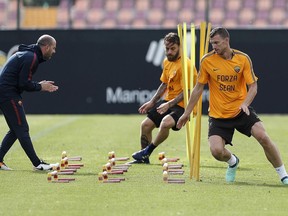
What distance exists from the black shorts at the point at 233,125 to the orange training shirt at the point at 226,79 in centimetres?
6

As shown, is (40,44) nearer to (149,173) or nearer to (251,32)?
(149,173)

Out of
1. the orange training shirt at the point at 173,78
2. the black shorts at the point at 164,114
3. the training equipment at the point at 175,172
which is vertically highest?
the orange training shirt at the point at 173,78

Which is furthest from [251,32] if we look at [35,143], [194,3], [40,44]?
[40,44]

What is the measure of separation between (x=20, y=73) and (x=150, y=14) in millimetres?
16666

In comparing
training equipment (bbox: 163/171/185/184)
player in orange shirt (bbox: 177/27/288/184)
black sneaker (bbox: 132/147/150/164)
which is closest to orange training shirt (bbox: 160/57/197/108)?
black sneaker (bbox: 132/147/150/164)

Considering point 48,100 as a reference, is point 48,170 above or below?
above

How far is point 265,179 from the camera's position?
11.0 m

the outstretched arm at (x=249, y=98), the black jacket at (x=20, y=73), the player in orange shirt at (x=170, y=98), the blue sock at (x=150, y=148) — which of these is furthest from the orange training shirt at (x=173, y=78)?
the outstretched arm at (x=249, y=98)

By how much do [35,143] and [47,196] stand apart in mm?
7275

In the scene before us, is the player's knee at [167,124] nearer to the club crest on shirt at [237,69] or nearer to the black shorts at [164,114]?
the black shorts at [164,114]

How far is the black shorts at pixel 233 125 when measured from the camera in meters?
10.5

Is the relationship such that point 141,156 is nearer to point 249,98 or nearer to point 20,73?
point 20,73

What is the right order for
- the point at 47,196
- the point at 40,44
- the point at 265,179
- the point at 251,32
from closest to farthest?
the point at 47,196, the point at 265,179, the point at 40,44, the point at 251,32

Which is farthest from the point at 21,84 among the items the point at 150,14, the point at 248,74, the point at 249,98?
the point at 150,14
